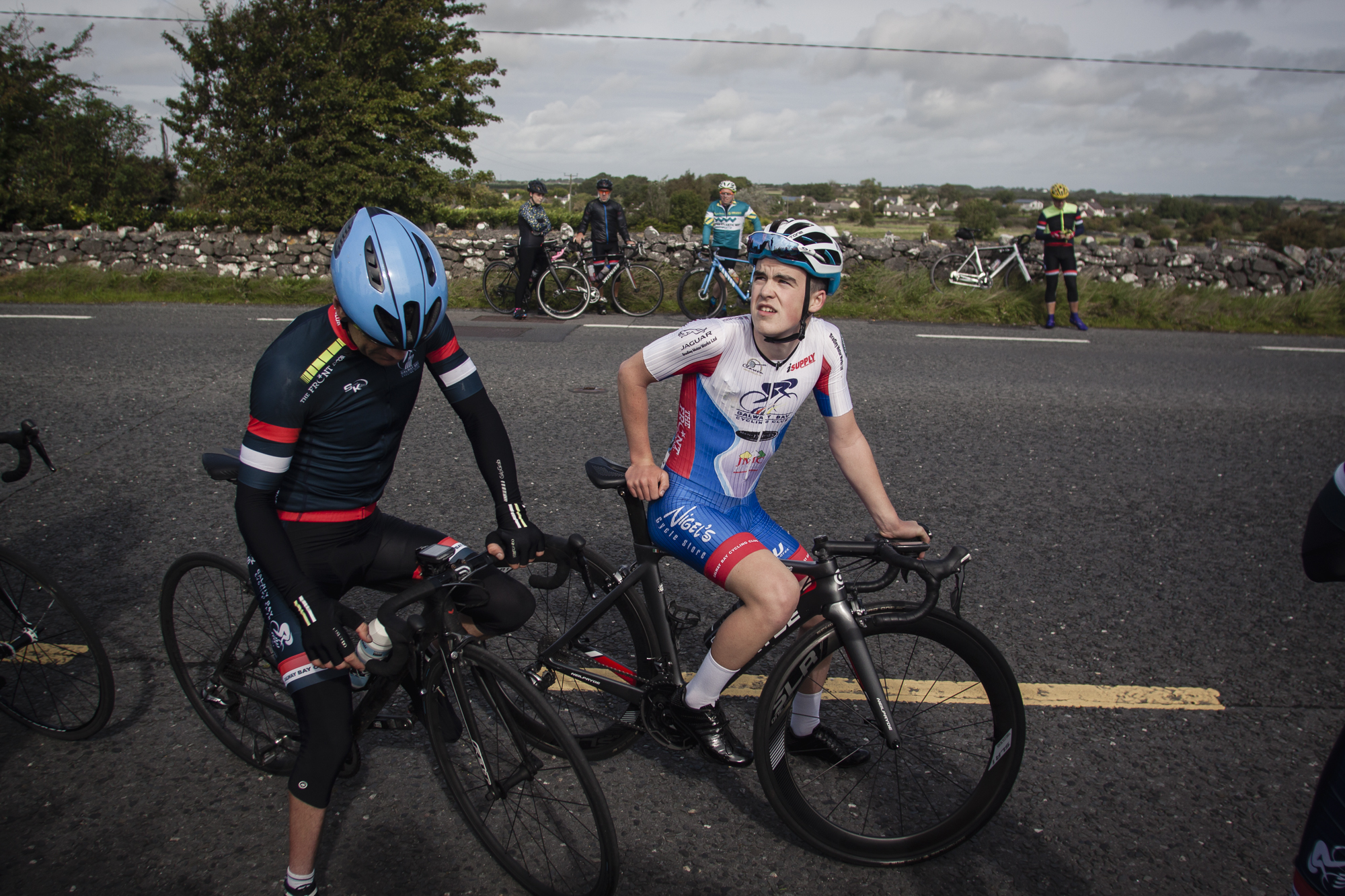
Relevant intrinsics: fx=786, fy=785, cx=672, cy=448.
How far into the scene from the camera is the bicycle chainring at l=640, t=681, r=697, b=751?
8.52 feet

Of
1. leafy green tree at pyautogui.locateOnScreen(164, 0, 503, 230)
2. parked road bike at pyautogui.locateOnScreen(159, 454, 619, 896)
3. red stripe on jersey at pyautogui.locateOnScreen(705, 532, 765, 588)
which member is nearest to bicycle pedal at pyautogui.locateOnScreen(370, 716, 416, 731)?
parked road bike at pyautogui.locateOnScreen(159, 454, 619, 896)

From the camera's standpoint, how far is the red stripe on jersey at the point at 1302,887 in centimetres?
149

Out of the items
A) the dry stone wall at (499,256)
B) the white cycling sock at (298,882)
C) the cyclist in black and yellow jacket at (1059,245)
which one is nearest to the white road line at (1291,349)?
the cyclist in black and yellow jacket at (1059,245)

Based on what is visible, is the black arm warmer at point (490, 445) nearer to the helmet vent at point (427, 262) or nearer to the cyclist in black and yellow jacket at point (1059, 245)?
the helmet vent at point (427, 262)

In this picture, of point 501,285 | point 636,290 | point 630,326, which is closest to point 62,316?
point 501,285

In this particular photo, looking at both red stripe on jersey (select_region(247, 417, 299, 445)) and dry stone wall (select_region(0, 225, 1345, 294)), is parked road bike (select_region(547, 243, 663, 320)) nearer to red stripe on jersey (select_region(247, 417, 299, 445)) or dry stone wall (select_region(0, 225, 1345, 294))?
dry stone wall (select_region(0, 225, 1345, 294))

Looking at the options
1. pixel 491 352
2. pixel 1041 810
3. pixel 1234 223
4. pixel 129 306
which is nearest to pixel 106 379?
pixel 491 352

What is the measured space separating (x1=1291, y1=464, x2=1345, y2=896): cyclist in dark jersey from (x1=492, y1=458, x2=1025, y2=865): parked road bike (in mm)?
775

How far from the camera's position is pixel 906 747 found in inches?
→ 113

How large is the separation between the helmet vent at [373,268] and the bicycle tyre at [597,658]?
37.1 inches

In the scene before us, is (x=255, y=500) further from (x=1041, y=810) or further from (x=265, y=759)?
(x=1041, y=810)

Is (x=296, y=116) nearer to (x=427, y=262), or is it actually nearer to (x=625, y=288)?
(x=625, y=288)

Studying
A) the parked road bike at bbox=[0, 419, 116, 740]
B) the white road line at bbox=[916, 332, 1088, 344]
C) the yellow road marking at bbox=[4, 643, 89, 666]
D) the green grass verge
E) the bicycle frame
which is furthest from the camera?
the bicycle frame

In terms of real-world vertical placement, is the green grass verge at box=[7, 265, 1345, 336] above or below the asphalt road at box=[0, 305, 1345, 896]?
above
